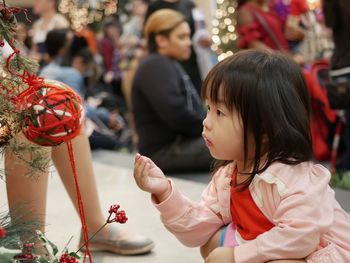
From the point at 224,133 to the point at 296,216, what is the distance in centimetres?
29

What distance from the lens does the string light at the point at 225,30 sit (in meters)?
5.98

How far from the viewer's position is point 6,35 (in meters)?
1.65

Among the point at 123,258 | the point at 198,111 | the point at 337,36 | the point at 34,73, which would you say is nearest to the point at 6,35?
the point at 34,73

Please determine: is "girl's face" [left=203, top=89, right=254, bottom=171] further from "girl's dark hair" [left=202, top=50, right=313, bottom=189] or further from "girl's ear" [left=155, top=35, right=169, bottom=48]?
"girl's ear" [left=155, top=35, right=169, bottom=48]

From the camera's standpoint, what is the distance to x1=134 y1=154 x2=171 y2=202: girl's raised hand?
182 centimetres

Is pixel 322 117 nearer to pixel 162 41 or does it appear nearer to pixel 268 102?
pixel 162 41

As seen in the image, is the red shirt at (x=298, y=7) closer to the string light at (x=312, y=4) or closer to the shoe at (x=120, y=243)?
the string light at (x=312, y=4)

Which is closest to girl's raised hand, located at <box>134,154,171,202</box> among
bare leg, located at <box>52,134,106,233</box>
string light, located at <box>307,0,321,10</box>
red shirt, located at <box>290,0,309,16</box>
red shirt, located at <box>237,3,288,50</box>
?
bare leg, located at <box>52,134,106,233</box>

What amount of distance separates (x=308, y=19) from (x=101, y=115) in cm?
225

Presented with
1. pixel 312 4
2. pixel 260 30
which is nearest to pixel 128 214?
pixel 260 30

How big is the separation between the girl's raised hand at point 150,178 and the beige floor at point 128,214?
0.27 m

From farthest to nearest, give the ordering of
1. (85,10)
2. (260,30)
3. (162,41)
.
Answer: (85,10), (260,30), (162,41)

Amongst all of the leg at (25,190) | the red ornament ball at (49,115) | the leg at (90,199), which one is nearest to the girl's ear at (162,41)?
the leg at (90,199)

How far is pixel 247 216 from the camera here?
1856 mm
